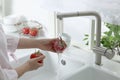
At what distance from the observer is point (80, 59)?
1.31 meters

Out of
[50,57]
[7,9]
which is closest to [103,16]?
[50,57]

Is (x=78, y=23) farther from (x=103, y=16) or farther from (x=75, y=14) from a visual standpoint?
(x=75, y=14)

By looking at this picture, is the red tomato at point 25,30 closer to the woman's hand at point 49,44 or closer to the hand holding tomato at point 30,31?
the hand holding tomato at point 30,31

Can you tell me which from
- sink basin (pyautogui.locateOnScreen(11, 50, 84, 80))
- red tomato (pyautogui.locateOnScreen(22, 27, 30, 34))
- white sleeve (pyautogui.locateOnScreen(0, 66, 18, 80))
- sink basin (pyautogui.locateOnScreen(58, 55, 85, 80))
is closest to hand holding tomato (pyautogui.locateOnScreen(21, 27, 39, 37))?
red tomato (pyautogui.locateOnScreen(22, 27, 30, 34))

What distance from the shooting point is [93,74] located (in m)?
1.23

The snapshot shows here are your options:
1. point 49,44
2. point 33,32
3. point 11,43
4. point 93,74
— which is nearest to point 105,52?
point 93,74

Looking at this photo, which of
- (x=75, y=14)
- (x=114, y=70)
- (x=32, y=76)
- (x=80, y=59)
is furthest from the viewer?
(x=32, y=76)

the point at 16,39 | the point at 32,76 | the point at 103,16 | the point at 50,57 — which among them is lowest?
the point at 32,76

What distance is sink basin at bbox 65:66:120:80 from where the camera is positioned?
116 cm

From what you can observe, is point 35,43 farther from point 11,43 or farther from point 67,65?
point 67,65

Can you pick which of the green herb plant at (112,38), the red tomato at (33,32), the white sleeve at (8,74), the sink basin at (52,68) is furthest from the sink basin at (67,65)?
the white sleeve at (8,74)

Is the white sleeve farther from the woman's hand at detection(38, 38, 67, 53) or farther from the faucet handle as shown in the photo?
the faucet handle

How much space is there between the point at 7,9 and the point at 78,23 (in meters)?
0.79

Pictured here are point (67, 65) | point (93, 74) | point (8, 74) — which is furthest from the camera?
point (67, 65)
